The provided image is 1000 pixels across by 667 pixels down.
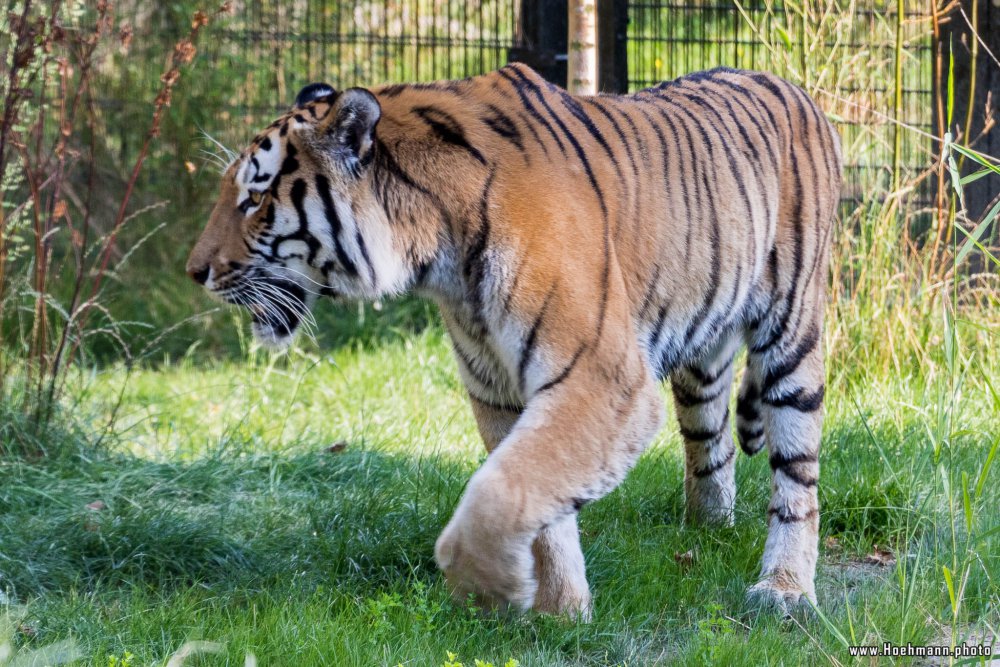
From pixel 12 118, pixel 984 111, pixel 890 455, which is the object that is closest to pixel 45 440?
pixel 12 118

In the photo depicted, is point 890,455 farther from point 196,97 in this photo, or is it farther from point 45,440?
point 196,97

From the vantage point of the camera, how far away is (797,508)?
11.6 feet

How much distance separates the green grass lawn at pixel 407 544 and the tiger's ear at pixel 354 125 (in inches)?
43.9

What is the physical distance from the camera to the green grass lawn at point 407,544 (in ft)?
9.43

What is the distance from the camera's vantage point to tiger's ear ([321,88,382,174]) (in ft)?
9.52

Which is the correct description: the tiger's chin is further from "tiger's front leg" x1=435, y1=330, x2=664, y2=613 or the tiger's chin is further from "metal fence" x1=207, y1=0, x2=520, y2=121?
"metal fence" x1=207, y1=0, x2=520, y2=121

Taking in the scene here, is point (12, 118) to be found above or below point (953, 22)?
below

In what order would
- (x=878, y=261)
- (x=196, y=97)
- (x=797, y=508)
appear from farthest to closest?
(x=196, y=97)
(x=878, y=261)
(x=797, y=508)

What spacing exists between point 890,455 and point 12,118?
338 centimetres

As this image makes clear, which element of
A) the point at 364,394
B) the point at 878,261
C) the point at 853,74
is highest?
the point at 853,74

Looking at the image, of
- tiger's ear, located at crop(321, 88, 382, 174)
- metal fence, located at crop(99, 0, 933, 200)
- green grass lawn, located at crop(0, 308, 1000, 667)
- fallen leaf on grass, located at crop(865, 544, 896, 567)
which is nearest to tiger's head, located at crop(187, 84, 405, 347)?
tiger's ear, located at crop(321, 88, 382, 174)

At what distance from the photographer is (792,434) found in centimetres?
367

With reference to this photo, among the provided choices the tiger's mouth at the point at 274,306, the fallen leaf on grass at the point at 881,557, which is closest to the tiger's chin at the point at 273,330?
the tiger's mouth at the point at 274,306

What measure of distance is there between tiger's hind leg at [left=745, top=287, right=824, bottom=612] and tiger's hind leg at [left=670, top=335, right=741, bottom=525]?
0.17 m
